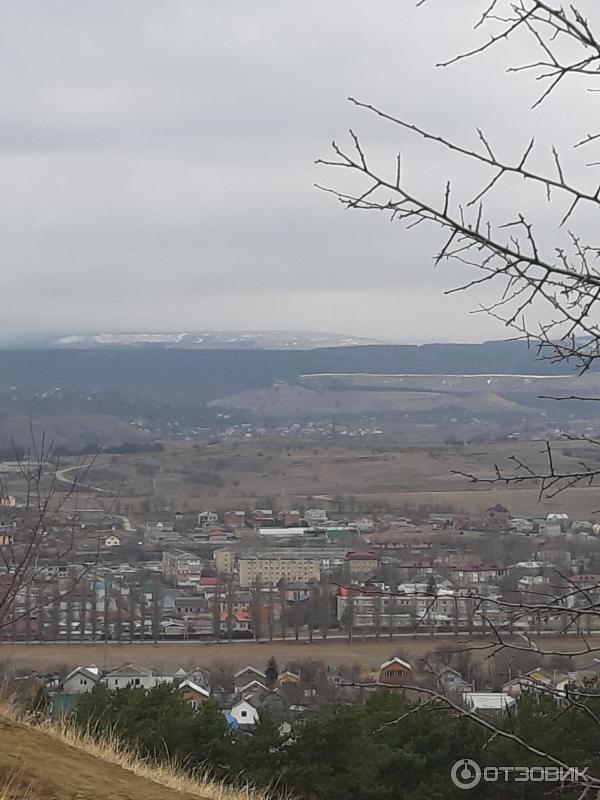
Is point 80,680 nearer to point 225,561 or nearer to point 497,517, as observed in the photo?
point 225,561

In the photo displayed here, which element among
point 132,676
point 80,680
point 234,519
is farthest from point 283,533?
point 80,680

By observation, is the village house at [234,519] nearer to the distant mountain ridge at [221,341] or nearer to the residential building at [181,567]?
the residential building at [181,567]

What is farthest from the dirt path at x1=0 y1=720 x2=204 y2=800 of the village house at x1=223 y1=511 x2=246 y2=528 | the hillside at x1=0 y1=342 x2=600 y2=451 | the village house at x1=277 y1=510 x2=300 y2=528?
the hillside at x1=0 y1=342 x2=600 y2=451

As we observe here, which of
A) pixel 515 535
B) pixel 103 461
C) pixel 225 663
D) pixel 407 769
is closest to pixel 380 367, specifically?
pixel 103 461

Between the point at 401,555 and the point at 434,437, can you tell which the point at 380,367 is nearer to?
the point at 434,437

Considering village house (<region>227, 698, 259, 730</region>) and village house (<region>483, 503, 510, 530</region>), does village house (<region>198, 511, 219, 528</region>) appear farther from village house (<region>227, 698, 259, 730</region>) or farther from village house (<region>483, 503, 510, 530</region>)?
village house (<region>227, 698, 259, 730</region>)

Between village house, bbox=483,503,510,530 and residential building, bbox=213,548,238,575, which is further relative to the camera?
village house, bbox=483,503,510,530
